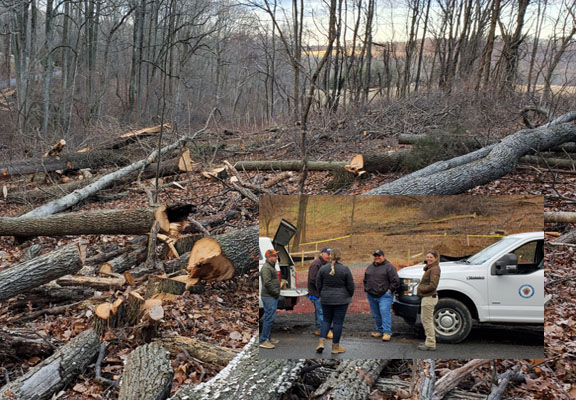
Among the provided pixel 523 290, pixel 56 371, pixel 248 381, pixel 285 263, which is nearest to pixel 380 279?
pixel 285 263

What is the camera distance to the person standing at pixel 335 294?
106 inches

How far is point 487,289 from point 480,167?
15.1ft

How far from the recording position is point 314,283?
2744 mm

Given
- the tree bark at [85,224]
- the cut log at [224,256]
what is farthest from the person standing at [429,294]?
the tree bark at [85,224]

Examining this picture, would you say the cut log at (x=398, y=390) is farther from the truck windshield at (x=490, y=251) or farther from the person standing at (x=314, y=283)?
the truck windshield at (x=490, y=251)

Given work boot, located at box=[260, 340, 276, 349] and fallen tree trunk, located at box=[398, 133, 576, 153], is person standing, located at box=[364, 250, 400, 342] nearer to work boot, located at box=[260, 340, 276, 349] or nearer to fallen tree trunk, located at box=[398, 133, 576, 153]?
work boot, located at box=[260, 340, 276, 349]

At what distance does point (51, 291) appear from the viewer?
5727 mm

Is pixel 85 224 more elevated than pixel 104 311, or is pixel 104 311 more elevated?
pixel 85 224

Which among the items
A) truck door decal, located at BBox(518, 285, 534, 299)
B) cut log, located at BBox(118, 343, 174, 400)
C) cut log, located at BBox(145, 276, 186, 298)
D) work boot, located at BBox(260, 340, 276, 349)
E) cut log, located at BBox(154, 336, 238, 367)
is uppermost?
truck door decal, located at BBox(518, 285, 534, 299)

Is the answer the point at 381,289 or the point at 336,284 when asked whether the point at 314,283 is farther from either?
the point at 381,289

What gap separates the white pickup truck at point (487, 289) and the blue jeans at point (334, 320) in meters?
0.32

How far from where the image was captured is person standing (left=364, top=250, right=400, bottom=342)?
2.67 m

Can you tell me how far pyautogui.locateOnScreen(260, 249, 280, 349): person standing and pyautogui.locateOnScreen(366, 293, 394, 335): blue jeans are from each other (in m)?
0.55

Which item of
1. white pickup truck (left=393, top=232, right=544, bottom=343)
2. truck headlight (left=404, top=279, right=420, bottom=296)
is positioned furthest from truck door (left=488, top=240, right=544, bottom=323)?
truck headlight (left=404, top=279, right=420, bottom=296)
